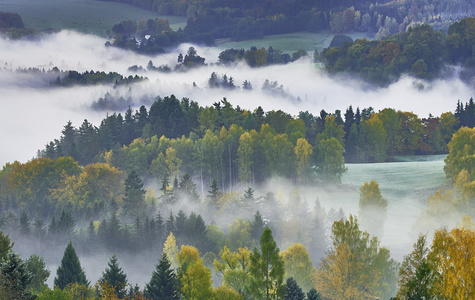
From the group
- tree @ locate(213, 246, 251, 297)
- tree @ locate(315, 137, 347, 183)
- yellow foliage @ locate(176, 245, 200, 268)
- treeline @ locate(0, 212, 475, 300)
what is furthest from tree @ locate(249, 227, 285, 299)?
tree @ locate(315, 137, 347, 183)

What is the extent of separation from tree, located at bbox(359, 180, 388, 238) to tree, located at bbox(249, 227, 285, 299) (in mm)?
65531

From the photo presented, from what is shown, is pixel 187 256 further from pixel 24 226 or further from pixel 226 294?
pixel 24 226

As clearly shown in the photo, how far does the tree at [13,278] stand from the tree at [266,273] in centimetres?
2504

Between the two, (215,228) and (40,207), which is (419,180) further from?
(40,207)

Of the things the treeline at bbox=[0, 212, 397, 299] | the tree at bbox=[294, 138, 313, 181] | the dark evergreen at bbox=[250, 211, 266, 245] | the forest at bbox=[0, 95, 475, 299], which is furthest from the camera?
the tree at bbox=[294, 138, 313, 181]

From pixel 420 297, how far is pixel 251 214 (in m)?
91.4

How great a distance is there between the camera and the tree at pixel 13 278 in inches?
2662

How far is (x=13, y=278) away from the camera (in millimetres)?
68125

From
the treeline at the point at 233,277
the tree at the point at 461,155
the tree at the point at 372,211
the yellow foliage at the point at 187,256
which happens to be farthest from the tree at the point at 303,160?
the yellow foliage at the point at 187,256

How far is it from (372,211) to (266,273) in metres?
72.7

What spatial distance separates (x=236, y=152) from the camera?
199 meters

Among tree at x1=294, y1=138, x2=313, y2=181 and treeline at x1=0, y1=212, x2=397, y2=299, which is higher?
tree at x1=294, y1=138, x2=313, y2=181

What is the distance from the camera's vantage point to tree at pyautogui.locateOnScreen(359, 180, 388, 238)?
149250 millimetres

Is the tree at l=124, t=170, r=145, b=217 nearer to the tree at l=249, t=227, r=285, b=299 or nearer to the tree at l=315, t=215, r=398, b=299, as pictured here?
the tree at l=315, t=215, r=398, b=299
